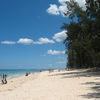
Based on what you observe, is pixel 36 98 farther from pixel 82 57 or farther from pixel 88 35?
pixel 82 57

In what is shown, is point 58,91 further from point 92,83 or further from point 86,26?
point 86,26

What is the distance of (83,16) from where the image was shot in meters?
31.6

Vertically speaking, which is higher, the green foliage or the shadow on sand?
the green foliage

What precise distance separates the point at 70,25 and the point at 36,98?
25.7m

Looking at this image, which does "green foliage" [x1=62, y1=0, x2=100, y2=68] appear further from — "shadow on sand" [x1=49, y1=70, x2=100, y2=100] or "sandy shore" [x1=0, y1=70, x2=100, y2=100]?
"sandy shore" [x1=0, y1=70, x2=100, y2=100]

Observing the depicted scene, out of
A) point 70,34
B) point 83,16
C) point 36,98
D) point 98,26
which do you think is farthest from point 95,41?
point 36,98

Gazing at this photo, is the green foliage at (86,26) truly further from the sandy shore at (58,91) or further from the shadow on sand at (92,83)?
the sandy shore at (58,91)

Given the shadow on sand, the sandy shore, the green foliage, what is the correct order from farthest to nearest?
the green foliage → the sandy shore → the shadow on sand

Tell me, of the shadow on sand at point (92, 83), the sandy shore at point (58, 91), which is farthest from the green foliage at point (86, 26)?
the sandy shore at point (58, 91)

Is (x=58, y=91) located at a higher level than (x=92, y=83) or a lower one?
lower

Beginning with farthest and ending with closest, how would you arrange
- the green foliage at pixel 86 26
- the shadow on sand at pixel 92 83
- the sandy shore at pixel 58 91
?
1. the green foliage at pixel 86 26
2. the sandy shore at pixel 58 91
3. the shadow on sand at pixel 92 83

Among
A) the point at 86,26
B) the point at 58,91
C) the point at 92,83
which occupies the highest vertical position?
the point at 86,26

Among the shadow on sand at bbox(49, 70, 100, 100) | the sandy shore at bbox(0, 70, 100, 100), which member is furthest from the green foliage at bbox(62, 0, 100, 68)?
the sandy shore at bbox(0, 70, 100, 100)

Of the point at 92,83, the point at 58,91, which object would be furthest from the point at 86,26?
the point at 58,91
